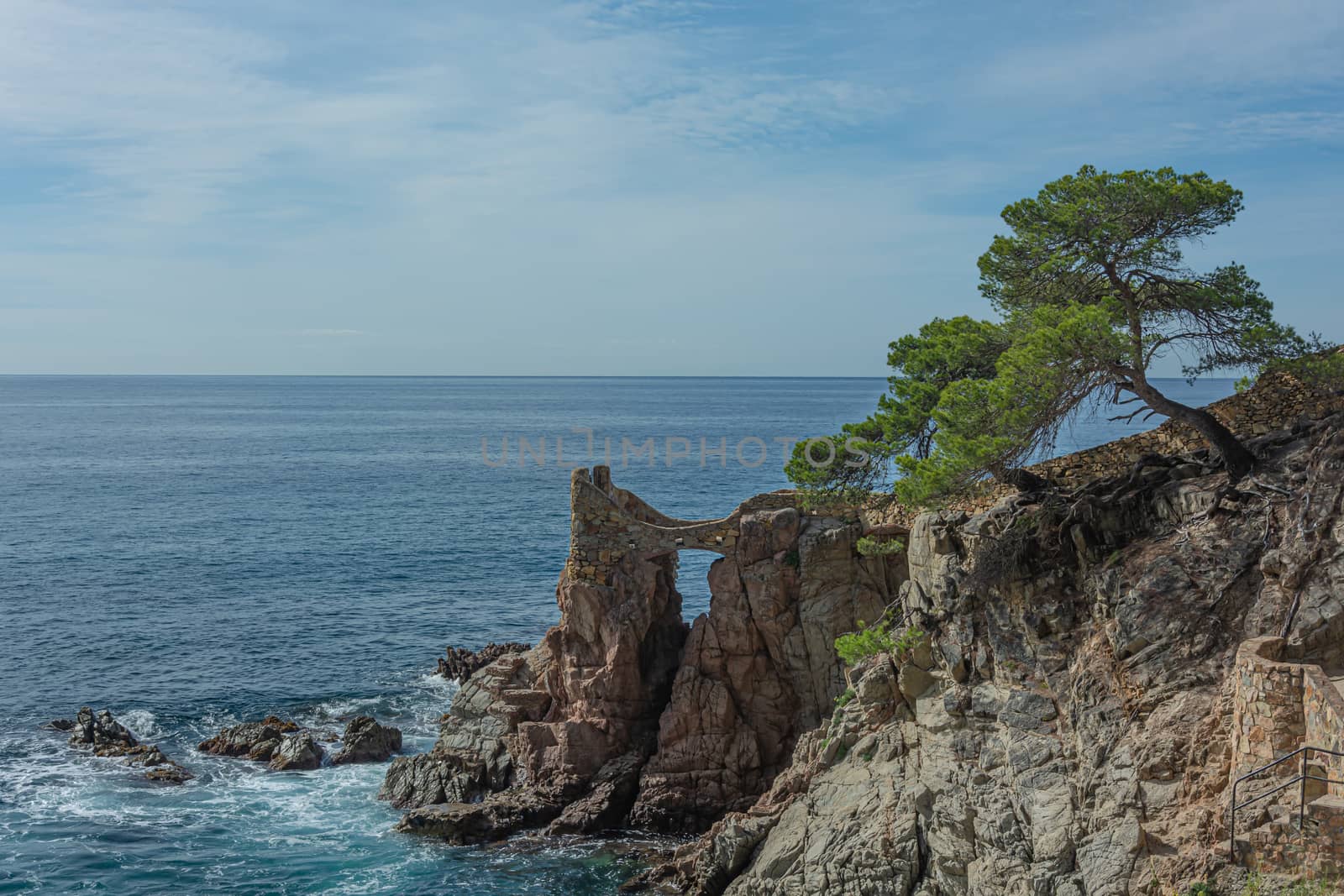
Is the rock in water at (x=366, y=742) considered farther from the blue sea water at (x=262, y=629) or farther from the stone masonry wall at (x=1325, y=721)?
the stone masonry wall at (x=1325, y=721)

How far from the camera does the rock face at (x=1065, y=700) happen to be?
69.6 ft

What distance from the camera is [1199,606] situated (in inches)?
906

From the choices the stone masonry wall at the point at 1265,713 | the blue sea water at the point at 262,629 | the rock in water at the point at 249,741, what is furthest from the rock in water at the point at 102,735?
the stone masonry wall at the point at 1265,713

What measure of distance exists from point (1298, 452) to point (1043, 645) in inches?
278

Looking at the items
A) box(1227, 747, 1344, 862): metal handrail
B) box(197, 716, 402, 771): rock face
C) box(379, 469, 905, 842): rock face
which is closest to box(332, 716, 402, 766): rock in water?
box(197, 716, 402, 771): rock face

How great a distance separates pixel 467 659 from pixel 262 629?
12.7 m

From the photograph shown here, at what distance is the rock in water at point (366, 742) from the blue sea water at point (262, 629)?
2.29 ft

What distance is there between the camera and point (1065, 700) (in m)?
24.3

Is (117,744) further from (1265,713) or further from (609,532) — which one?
(1265,713)

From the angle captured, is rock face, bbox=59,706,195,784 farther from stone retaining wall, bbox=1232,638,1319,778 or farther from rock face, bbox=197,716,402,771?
stone retaining wall, bbox=1232,638,1319,778

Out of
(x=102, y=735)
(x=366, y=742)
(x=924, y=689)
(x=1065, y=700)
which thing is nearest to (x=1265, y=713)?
(x=1065, y=700)

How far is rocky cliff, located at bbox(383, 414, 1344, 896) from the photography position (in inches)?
861

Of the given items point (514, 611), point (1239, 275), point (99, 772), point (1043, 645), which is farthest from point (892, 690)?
point (514, 611)

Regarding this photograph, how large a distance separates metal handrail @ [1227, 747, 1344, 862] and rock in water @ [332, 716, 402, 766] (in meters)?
27.8
